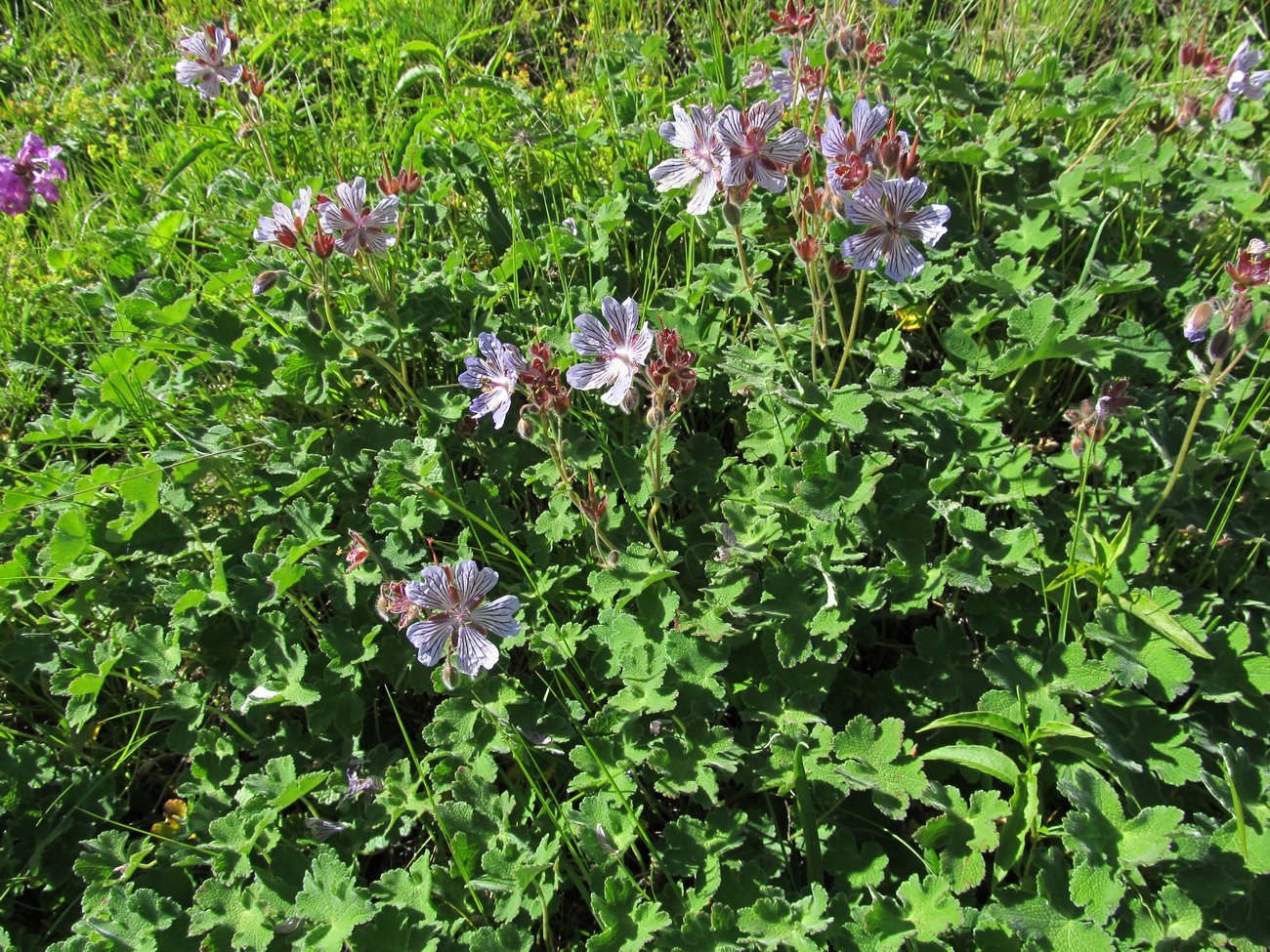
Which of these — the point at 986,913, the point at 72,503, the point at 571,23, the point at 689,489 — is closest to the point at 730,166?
the point at 689,489

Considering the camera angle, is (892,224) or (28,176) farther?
(28,176)

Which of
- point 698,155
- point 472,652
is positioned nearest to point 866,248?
point 698,155

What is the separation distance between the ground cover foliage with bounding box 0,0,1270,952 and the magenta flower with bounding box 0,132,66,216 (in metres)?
0.04

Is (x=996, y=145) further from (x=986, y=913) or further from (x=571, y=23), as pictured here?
(x=571, y=23)

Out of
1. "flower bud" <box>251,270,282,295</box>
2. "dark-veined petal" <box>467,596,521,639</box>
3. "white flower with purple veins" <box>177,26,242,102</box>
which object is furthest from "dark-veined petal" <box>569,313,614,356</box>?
"white flower with purple veins" <box>177,26,242,102</box>

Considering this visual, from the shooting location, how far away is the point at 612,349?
2328 mm

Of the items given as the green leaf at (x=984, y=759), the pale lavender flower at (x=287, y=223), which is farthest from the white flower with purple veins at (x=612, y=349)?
the green leaf at (x=984, y=759)

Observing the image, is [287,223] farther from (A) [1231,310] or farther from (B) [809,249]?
(A) [1231,310]

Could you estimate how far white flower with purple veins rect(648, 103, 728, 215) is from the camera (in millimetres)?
2229

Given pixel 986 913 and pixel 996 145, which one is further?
pixel 996 145

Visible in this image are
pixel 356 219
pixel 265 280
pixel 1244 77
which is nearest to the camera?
pixel 356 219

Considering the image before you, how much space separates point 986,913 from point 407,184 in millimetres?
2471

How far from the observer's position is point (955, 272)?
2.94 meters

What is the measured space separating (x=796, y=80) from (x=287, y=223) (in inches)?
61.0
